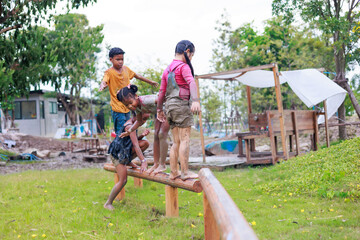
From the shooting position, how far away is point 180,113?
431 centimetres

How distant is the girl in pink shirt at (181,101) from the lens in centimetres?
430

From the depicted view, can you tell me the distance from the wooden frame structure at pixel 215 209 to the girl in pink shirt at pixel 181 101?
278mm

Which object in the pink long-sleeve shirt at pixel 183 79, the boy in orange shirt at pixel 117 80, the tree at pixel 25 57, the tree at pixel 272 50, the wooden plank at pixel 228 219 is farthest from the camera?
the tree at pixel 272 50

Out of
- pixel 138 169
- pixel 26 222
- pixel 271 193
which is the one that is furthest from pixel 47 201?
pixel 271 193

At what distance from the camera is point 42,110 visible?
31453 millimetres

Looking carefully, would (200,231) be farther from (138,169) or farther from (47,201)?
(47,201)

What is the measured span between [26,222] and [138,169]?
174 centimetres

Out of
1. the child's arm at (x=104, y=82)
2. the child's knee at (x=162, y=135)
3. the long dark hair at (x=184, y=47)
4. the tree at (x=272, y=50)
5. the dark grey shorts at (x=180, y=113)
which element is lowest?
the child's knee at (x=162, y=135)

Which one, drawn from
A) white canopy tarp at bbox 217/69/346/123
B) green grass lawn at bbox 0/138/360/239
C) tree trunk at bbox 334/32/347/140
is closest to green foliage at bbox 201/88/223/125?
tree trunk at bbox 334/32/347/140

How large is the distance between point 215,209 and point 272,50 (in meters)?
21.2

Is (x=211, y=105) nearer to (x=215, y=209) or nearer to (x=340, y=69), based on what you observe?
(x=340, y=69)

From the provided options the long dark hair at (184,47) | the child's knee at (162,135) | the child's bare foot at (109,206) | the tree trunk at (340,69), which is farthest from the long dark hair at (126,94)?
the tree trunk at (340,69)

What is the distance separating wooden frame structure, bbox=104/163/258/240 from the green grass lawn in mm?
408

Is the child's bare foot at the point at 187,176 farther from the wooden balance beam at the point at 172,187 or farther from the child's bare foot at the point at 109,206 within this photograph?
the child's bare foot at the point at 109,206
